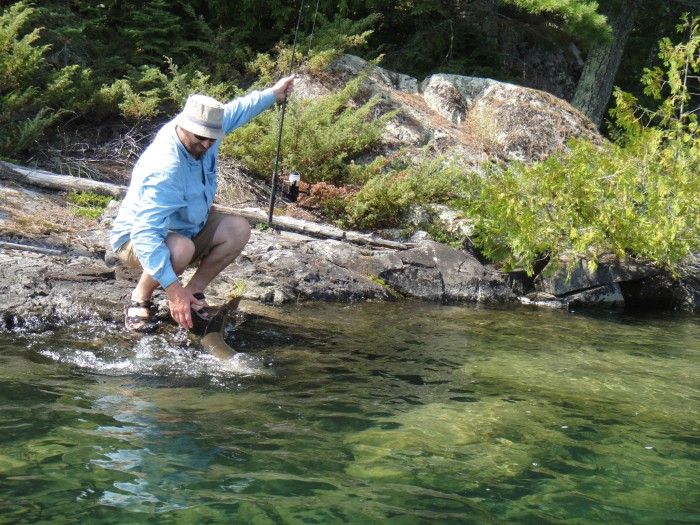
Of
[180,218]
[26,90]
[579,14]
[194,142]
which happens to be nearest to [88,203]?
[26,90]

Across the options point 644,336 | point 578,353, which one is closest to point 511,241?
point 644,336

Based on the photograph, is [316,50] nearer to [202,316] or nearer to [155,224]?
[202,316]

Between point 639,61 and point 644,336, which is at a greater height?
point 639,61

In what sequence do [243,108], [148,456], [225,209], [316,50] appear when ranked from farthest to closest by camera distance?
[316,50] < [225,209] < [243,108] < [148,456]

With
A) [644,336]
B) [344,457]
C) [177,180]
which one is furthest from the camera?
[644,336]

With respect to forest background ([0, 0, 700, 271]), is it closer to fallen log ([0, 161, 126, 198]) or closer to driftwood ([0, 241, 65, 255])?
fallen log ([0, 161, 126, 198])

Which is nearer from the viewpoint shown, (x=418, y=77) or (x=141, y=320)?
(x=141, y=320)

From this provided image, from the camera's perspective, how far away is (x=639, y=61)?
18.5m

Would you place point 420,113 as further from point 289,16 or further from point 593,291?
point 593,291

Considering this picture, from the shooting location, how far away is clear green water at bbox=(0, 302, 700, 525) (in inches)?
137

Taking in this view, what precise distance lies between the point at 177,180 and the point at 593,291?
650 centimetres

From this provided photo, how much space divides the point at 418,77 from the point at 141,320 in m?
11.5

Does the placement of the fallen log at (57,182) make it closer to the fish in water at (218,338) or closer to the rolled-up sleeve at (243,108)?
the rolled-up sleeve at (243,108)

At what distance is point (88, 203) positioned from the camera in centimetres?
962
